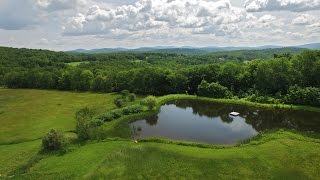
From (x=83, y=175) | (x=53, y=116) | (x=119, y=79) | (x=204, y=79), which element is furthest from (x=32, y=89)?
(x=83, y=175)

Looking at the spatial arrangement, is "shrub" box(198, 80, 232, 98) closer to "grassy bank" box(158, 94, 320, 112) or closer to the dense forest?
the dense forest

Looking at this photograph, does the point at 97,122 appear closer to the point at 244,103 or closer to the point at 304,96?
the point at 244,103

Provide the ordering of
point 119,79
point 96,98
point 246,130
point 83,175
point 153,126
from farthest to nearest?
point 119,79
point 96,98
point 153,126
point 246,130
point 83,175

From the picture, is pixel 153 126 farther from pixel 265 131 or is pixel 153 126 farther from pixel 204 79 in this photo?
pixel 204 79

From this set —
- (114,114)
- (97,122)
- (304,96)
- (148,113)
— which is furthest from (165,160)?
(304,96)

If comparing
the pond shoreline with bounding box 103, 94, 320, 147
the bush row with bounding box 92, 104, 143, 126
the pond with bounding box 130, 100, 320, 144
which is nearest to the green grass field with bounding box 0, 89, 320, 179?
the pond shoreline with bounding box 103, 94, 320, 147
